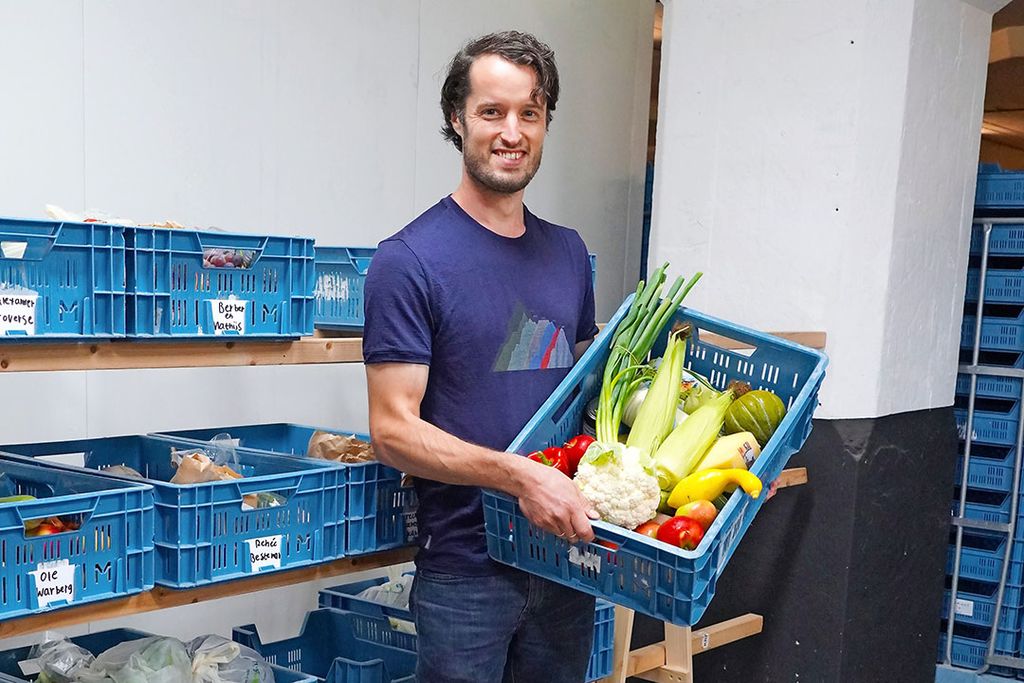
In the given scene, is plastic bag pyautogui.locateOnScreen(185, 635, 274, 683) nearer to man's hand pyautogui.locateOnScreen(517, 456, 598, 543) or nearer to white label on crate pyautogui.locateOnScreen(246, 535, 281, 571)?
white label on crate pyautogui.locateOnScreen(246, 535, 281, 571)

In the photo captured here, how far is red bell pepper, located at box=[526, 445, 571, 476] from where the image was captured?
200 centimetres

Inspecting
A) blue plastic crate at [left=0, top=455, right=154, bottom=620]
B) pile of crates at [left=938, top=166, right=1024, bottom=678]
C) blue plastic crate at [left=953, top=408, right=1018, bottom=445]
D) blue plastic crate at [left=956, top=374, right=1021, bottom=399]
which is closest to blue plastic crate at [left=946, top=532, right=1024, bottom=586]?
pile of crates at [left=938, top=166, right=1024, bottom=678]

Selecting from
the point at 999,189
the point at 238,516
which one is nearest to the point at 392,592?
the point at 238,516

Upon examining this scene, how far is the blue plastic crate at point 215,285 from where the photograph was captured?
2.04 meters

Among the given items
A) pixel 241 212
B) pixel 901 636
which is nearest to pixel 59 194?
pixel 241 212

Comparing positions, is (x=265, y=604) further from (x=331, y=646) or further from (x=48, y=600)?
(x=48, y=600)

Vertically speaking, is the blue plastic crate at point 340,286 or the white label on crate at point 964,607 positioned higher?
the blue plastic crate at point 340,286

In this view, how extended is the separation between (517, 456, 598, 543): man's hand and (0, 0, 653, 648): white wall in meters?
1.61

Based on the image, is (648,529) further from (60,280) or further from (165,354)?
(60,280)

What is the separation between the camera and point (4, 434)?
2.80 meters

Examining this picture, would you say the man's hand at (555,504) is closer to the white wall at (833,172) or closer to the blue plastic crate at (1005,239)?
the white wall at (833,172)

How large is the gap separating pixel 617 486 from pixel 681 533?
0.43 feet

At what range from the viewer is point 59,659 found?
2.30 metres

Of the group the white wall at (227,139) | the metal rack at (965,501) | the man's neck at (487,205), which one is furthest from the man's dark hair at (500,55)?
the metal rack at (965,501)
